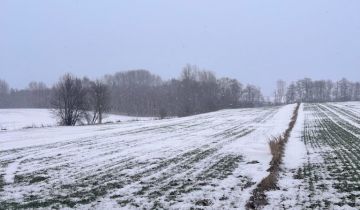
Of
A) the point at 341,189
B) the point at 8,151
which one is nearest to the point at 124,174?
the point at 341,189

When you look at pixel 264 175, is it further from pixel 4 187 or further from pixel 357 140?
pixel 357 140

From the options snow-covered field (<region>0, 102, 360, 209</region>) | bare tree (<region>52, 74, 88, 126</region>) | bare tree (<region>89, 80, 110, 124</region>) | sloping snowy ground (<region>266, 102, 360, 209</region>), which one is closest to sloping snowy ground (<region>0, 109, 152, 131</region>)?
bare tree (<region>52, 74, 88, 126</region>)

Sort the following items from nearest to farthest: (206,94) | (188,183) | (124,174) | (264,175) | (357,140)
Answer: (188,183) → (264,175) → (124,174) → (357,140) → (206,94)

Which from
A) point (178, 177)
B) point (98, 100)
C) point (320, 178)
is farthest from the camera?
point (98, 100)

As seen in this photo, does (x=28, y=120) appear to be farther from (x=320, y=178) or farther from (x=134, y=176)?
(x=320, y=178)

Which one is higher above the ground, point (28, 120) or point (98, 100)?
point (98, 100)

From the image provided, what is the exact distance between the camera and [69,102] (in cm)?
6275

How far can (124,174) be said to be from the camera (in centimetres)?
1427

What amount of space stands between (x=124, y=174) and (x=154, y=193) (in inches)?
132

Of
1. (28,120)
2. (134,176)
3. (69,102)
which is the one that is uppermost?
(69,102)

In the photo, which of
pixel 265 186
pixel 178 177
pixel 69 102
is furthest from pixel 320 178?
pixel 69 102

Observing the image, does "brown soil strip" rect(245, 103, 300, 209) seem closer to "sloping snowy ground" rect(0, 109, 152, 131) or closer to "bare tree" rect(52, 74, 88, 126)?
"bare tree" rect(52, 74, 88, 126)

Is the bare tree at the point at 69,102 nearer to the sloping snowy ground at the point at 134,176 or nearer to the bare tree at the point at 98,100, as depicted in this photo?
the bare tree at the point at 98,100

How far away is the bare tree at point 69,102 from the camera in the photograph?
6231 centimetres
